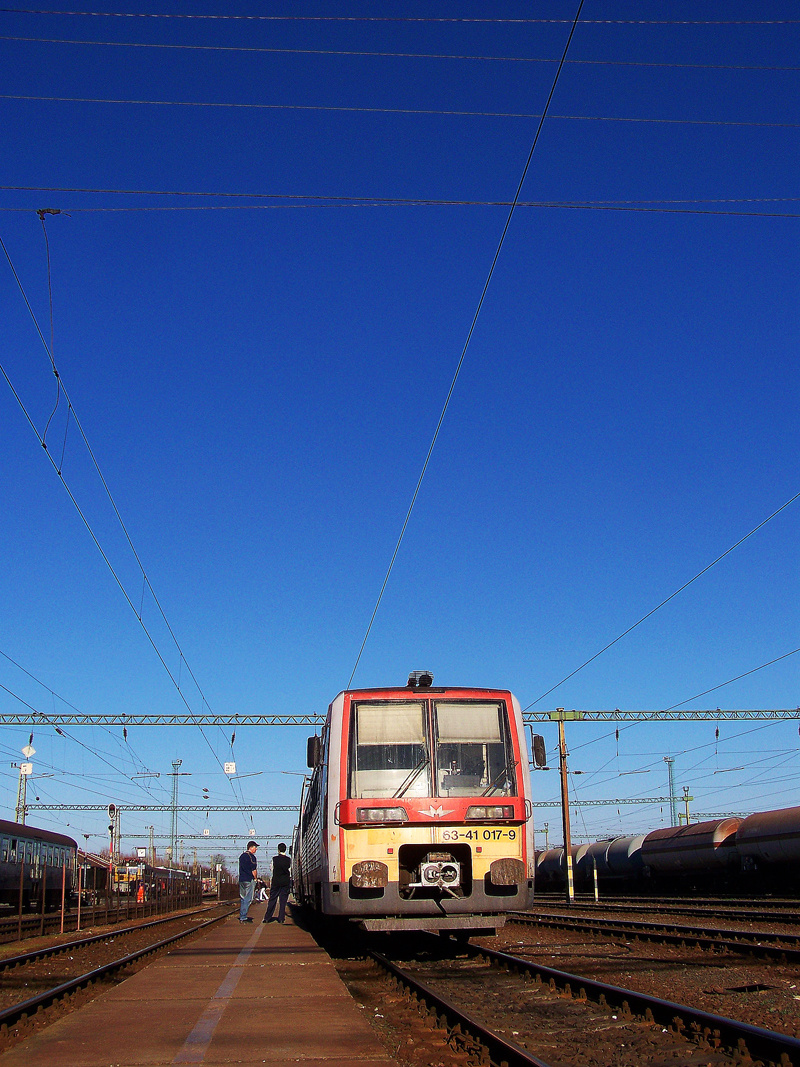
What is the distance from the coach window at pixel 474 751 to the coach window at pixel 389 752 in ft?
0.71

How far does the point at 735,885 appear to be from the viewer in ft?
107

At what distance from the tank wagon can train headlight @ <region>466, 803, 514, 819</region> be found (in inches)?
0.5

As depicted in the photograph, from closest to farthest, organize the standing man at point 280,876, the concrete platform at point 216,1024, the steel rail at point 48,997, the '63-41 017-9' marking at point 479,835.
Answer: the concrete platform at point 216,1024 → the steel rail at point 48,997 → the '63-41 017-9' marking at point 479,835 → the standing man at point 280,876

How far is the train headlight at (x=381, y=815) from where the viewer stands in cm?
1055

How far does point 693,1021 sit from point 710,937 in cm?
908

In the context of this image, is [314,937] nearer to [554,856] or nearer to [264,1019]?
[264,1019]

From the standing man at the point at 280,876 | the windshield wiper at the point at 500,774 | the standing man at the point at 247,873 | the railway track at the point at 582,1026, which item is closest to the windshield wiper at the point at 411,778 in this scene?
the windshield wiper at the point at 500,774

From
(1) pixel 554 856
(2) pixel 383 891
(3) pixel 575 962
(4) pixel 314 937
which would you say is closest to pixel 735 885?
(1) pixel 554 856

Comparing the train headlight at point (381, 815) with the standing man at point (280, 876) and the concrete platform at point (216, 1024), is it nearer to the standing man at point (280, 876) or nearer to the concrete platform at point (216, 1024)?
the concrete platform at point (216, 1024)

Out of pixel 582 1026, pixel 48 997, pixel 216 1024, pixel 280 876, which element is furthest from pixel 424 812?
pixel 280 876

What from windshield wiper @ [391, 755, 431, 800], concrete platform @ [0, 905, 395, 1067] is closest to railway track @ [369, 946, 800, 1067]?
concrete platform @ [0, 905, 395, 1067]

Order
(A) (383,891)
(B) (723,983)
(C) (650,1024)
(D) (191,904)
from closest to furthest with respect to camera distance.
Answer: (C) (650,1024), (B) (723,983), (A) (383,891), (D) (191,904)

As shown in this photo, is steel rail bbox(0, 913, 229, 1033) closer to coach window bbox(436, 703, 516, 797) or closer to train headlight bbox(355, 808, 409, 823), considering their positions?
train headlight bbox(355, 808, 409, 823)

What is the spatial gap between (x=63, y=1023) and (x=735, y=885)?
98.9 ft
